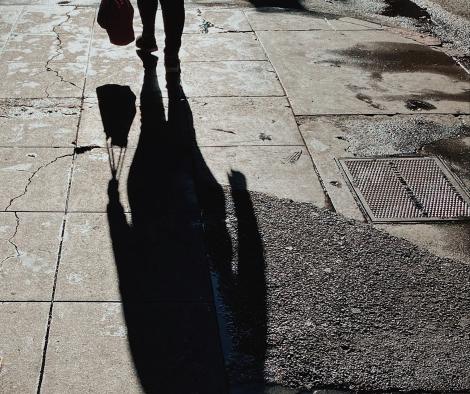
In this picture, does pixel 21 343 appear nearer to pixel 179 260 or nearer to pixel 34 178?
pixel 179 260

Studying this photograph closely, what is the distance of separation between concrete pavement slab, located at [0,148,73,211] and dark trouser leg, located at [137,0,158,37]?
196 centimetres

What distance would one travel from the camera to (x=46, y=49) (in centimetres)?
696

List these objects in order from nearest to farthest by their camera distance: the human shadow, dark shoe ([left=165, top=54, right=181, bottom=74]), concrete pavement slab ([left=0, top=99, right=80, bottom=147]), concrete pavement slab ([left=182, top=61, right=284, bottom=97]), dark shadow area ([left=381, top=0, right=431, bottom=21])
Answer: the human shadow → concrete pavement slab ([left=0, top=99, right=80, bottom=147]) → concrete pavement slab ([left=182, top=61, right=284, bottom=97]) → dark shoe ([left=165, top=54, right=181, bottom=74]) → dark shadow area ([left=381, top=0, right=431, bottom=21])

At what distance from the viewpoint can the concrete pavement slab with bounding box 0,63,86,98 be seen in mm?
5984

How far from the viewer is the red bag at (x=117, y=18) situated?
5.84 meters

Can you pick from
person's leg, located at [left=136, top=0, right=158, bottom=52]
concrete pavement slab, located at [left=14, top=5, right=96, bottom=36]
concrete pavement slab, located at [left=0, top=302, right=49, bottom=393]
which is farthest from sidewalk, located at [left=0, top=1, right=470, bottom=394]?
concrete pavement slab, located at [left=14, top=5, right=96, bottom=36]

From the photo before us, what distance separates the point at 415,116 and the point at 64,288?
359 centimetres

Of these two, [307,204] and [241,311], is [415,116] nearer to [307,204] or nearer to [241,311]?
[307,204]

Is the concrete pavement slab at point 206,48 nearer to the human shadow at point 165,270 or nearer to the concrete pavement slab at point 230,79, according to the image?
the concrete pavement slab at point 230,79

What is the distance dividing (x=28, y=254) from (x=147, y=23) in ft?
10.8

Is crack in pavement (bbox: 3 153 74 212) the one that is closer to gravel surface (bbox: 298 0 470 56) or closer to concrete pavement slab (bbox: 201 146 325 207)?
concrete pavement slab (bbox: 201 146 325 207)

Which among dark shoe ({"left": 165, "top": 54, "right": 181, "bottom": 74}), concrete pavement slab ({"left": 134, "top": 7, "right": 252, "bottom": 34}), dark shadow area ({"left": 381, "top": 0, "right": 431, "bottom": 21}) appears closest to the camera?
dark shoe ({"left": 165, "top": 54, "right": 181, "bottom": 74})

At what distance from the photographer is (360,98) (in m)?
6.28

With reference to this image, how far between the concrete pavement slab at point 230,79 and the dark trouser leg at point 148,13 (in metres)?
0.47
